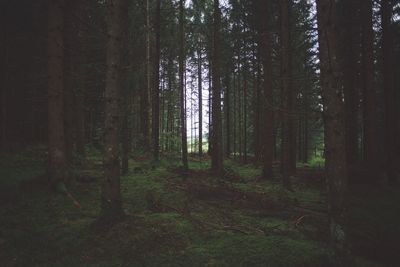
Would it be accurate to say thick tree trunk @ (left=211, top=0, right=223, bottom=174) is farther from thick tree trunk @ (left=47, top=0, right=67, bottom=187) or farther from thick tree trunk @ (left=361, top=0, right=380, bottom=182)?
thick tree trunk @ (left=47, top=0, right=67, bottom=187)

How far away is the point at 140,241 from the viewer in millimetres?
5789

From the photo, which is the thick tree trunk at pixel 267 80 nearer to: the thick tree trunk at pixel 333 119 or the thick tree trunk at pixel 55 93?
the thick tree trunk at pixel 55 93

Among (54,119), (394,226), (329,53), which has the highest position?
(329,53)

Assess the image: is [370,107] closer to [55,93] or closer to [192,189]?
[192,189]

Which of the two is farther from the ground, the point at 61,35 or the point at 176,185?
the point at 61,35

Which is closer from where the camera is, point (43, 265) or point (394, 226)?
point (43, 265)

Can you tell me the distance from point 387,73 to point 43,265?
1608 centimetres

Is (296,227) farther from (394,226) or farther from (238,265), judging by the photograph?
(394,226)

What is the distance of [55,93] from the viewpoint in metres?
9.38

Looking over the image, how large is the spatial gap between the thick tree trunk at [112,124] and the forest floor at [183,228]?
523 mm

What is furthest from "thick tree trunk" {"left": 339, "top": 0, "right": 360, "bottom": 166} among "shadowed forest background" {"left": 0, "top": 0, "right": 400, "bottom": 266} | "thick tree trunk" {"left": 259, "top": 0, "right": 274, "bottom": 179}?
Result: "thick tree trunk" {"left": 259, "top": 0, "right": 274, "bottom": 179}

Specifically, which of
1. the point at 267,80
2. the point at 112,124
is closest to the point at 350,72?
the point at 267,80

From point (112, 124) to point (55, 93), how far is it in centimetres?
408

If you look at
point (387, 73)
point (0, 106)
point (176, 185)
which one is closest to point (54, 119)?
point (176, 185)
